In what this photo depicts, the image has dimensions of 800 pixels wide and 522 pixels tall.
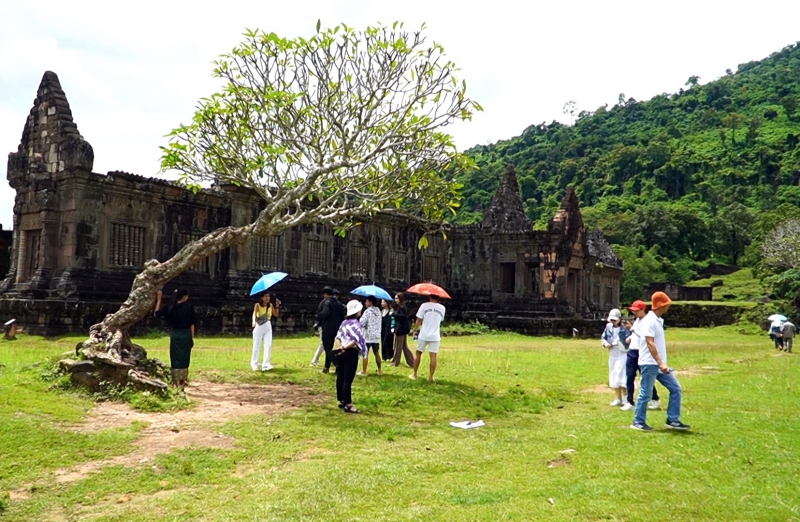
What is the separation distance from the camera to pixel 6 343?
1725 cm

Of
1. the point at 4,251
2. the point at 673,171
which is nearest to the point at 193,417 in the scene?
the point at 4,251

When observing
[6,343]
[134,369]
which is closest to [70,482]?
[134,369]

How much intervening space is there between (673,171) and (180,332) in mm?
87653

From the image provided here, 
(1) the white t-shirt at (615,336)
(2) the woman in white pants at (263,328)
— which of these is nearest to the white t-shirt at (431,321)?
(2) the woman in white pants at (263,328)

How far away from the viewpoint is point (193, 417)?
9.09 metres

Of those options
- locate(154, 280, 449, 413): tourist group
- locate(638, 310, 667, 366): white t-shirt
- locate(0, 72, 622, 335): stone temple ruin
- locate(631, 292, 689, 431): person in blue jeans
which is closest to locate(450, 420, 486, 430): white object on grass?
locate(154, 280, 449, 413): tourist group

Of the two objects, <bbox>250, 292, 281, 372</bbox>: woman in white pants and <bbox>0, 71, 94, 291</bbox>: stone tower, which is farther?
<bbox>0, 71, 94, 291</bbox>: stone tower

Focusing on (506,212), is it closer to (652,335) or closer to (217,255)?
(217,255)

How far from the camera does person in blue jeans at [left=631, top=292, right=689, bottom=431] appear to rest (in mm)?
8586

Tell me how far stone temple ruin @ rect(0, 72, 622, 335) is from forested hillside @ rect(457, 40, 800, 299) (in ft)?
95.2

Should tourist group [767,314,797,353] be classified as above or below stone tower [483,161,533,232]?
below

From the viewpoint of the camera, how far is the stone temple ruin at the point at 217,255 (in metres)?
20.5

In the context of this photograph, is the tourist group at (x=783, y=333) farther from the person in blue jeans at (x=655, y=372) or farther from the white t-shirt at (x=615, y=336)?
the person in blue jeans at (x=655, y=372)

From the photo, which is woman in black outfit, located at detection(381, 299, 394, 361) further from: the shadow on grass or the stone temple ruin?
the stone temple ruin
